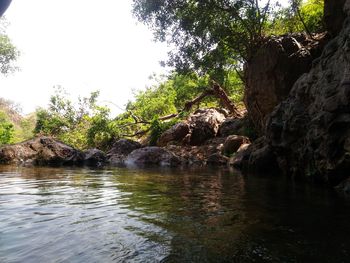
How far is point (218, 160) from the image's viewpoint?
21438 millimetres

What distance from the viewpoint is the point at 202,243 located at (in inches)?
162

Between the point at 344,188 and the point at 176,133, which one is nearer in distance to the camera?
the point at 344,188

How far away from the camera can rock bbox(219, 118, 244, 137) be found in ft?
85.7

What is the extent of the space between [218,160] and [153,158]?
14.6 ft

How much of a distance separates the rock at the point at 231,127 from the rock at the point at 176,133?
A: 113 inches

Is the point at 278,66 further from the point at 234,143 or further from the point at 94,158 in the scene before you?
the point at 94,158

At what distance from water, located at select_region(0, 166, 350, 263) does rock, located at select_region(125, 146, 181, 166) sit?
13583mm

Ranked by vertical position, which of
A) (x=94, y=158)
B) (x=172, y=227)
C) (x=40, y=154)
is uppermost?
(x=40, y=154)

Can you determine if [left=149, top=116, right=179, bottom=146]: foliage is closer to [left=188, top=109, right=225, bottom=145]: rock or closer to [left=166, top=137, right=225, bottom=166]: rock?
[left=188, top=109, right=225, bottom=145]: rock

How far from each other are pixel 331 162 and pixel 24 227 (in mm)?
7683

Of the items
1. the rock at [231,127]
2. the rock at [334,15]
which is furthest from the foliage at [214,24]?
the rock at [231,127]

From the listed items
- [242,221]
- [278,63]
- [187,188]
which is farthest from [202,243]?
[278,63]

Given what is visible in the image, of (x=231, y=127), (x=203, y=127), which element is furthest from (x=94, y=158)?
(x=231, y=127)

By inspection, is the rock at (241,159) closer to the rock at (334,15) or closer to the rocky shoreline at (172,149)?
the rocky shoreline at (172,149)
